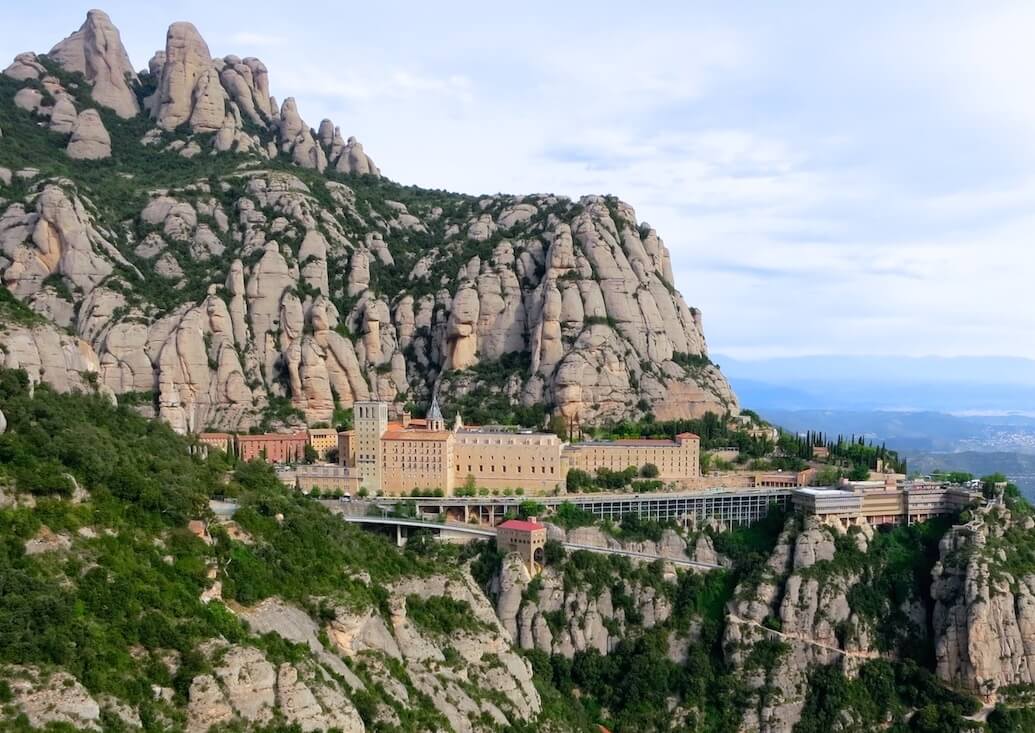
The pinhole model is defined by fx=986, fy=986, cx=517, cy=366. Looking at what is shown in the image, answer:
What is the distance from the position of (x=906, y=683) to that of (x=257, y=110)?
131835 mm

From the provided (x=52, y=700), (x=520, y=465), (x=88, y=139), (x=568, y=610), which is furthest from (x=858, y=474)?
(x=88, y=139)

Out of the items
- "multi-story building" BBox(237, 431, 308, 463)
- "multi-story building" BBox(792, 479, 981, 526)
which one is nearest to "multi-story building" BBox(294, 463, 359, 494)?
"multi-story building" BBox(237, 431, 308, 463)

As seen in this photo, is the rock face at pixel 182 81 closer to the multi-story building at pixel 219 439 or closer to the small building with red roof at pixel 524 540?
the multi-story building at pixel 219 439

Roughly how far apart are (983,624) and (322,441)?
61.4m

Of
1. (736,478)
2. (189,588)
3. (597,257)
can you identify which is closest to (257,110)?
(597,257)

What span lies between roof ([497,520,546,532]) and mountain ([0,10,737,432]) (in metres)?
26.7

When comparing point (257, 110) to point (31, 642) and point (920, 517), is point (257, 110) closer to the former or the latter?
point (920, 517)

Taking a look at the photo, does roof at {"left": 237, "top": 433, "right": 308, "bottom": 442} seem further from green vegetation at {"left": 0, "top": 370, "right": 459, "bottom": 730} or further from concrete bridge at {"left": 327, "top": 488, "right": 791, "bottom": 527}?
green vegetation at {"left": 0, "top": 370, "right": 459, "bottom": 730}

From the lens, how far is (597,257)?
391 ft

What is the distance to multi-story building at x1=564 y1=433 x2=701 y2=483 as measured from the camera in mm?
95500

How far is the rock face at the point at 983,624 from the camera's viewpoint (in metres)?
74.9

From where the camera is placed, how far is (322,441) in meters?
99.4

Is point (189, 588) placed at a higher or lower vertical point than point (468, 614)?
higher

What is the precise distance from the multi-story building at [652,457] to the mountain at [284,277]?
39.8ft
